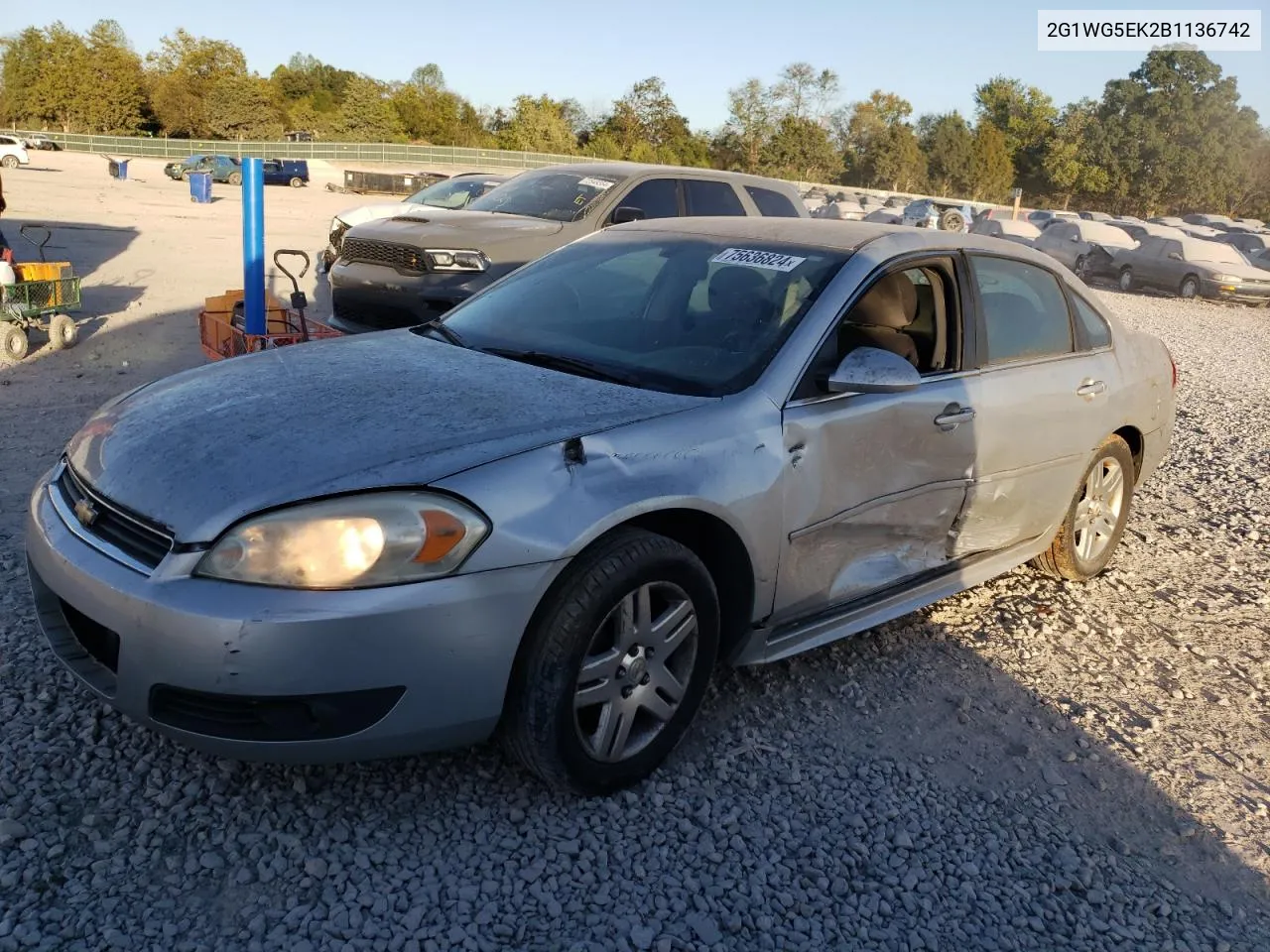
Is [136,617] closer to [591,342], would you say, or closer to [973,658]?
[591,342]

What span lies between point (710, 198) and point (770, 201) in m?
0.68

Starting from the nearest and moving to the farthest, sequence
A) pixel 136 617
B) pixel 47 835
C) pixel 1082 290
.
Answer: pixel 136 617
pixel 47 835
pixel 1082 290

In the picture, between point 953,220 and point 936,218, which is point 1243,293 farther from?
point 953,220

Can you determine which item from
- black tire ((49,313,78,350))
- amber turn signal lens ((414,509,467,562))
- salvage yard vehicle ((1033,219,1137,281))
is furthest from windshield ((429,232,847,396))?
salvage yard vehicle ((1033,219,1137,281))

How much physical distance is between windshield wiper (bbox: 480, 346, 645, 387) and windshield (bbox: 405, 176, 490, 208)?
890 centimetres

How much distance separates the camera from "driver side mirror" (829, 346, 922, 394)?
3248 mm

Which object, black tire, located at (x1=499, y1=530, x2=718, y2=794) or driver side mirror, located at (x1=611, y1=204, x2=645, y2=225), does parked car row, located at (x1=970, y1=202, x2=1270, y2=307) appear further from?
black tire, located at (x1=499, y1=530, x2=718, y2=794)

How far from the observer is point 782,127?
79062 millimetres

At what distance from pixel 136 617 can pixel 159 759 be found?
726 millimetres

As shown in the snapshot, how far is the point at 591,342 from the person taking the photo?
361cm

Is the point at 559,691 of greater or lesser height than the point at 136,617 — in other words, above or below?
below

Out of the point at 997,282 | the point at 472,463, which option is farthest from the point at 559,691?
the point at 997,282

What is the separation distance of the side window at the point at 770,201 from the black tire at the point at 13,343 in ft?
20.7

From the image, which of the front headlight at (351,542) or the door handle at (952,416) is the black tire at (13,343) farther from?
the door handle at (952,416)
